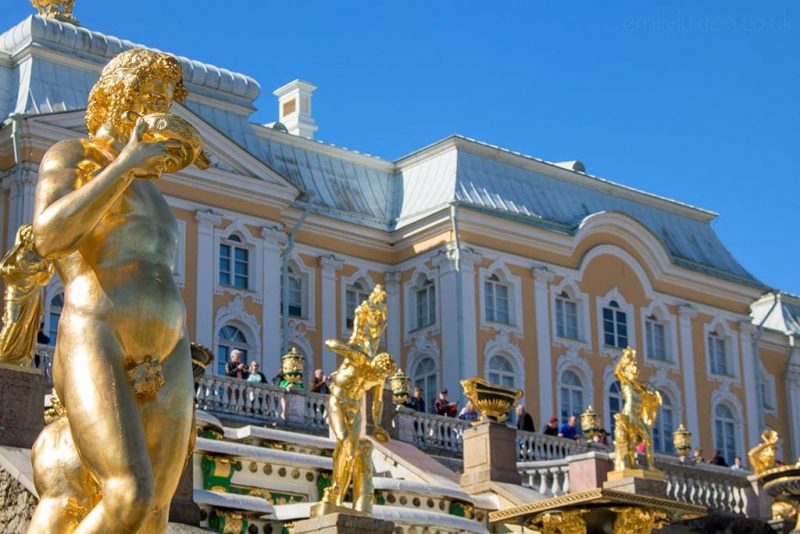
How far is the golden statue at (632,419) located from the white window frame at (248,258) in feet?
49.5

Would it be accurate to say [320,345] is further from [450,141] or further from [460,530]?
[460,530]

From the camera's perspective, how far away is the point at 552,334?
3934cm

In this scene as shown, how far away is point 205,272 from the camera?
34719mm

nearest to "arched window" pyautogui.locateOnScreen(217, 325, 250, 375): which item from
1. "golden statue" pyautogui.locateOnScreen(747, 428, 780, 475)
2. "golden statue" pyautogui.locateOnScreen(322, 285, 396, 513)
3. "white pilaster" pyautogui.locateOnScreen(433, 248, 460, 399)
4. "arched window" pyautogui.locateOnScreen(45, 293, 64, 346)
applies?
"arched window" pyautogui.locateOnScreen(45, 293, 64, 346)

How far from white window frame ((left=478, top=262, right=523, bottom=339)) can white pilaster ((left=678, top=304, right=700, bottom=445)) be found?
5.11 meters

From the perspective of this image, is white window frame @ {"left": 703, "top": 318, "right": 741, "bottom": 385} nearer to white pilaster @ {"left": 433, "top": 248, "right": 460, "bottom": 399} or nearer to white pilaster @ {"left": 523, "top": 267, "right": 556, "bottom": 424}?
white pilaster @ {"left": 523, "top": 267, "right": 556, "bottom": 424}

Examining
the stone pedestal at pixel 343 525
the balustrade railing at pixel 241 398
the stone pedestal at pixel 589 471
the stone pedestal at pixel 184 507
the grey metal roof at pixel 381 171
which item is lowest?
the stone pedestal at pixel 184 507

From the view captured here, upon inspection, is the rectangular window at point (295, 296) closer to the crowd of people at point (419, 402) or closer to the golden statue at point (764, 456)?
the crowd of people at point (419, 402)

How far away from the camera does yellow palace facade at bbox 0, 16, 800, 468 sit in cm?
3450

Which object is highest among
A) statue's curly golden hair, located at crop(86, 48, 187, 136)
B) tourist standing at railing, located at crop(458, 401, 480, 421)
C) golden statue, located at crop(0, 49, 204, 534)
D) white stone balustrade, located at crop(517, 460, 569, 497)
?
tourist standing at railing, located at crop(458, 401, 480, 421)

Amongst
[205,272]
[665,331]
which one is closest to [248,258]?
[205,272]

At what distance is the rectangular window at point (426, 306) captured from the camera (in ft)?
126

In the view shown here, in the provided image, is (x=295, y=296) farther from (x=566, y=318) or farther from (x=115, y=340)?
(x=115, y=340)

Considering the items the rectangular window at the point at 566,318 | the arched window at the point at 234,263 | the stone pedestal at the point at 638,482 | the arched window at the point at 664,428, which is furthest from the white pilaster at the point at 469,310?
the stone pedestal at the point at 638,482
